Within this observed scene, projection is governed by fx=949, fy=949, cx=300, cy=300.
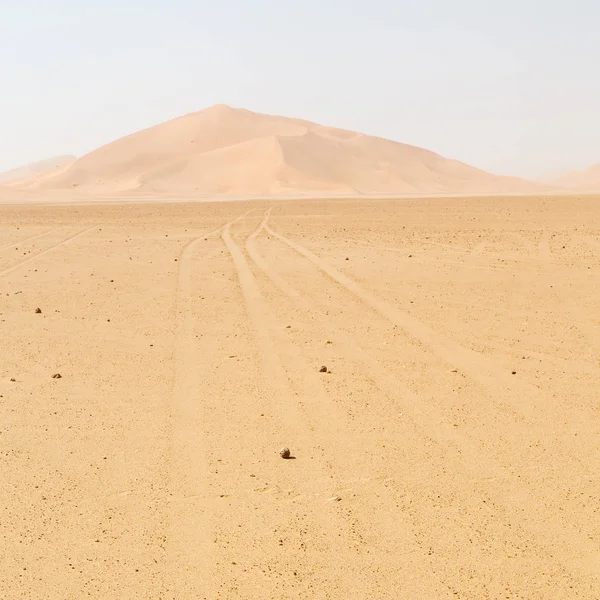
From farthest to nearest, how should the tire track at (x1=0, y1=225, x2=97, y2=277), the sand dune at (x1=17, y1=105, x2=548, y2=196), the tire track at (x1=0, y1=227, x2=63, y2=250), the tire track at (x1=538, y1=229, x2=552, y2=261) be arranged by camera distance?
the sand dune at (x1=17, y1=105, x2=548, y2=196), the tire track at (x1=0, y1=227, x2=63, y2=250), the tire track at (x1=538, y1=229, x2=552, y2=261), the tire track at (x1=0, y1=225, x2=97, y2=277)

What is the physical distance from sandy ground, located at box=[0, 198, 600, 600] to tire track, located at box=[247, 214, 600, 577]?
16mm

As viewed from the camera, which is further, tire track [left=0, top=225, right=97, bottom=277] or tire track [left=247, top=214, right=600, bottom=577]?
tire track [left=0, top=225, right=97, bottom=277]

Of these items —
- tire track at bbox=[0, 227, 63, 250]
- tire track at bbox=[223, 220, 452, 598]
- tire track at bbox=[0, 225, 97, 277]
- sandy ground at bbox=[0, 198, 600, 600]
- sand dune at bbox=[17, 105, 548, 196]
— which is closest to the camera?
sandy ground at bbox=[0, 198, 600, 600]

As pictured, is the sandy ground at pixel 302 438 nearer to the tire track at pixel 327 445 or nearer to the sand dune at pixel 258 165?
the tire track at pixel 327 445

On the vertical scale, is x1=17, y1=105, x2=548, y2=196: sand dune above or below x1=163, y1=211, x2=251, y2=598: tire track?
above

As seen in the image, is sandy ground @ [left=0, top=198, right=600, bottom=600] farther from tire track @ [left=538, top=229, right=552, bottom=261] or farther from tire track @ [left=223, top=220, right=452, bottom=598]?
tire track @ [left=538, top=229, right=552, bottom=261]

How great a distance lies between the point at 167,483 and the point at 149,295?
24.0ft

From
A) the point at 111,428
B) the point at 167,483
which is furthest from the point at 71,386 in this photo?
the point at 167,483

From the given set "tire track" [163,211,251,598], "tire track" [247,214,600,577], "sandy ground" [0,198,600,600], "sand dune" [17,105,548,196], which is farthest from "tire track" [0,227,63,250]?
"sand dune" [17,105,548,196]

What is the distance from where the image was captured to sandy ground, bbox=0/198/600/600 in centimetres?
419

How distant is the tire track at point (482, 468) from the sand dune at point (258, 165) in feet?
282

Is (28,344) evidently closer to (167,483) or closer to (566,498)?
(167,483)

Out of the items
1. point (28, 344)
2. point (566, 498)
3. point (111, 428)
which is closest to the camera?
point (566, 498)

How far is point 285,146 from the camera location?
11356cm
